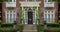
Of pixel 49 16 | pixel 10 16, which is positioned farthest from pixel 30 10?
pixel 10 16

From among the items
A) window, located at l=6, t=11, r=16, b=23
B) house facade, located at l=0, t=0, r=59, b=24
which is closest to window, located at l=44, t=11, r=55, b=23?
house facade, located at l=0, t=0, r=59, b=24

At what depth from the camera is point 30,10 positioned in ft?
153

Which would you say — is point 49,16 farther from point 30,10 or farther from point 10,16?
point 10,16

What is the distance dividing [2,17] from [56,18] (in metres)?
8.83

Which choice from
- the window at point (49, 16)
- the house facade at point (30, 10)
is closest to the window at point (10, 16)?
the house facade at point (30, 10)

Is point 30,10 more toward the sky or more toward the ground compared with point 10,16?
more toward the sky

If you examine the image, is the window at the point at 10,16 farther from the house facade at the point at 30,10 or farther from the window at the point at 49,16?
the window at the point at 49,16

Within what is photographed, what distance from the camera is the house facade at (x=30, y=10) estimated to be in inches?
1810

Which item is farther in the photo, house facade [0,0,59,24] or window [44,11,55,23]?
window [44,11,55,23]

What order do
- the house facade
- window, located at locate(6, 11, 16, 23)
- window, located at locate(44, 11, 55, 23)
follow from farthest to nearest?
window, located at locate(6, 11, 16, 23), window, located at locate(44, 11, 55, 23), the house facade

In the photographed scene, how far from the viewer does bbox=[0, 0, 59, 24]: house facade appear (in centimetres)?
4598

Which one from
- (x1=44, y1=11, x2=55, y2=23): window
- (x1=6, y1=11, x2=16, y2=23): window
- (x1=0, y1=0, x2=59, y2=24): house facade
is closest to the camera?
(x1=0, y1=0, x2=59, y2=24): house facade

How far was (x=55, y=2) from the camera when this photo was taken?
1831 inches

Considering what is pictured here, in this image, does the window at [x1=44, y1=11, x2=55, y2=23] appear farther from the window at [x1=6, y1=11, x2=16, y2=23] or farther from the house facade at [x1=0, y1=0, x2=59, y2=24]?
the window at [x1=6, y1=11, x2=16, y2=23]
